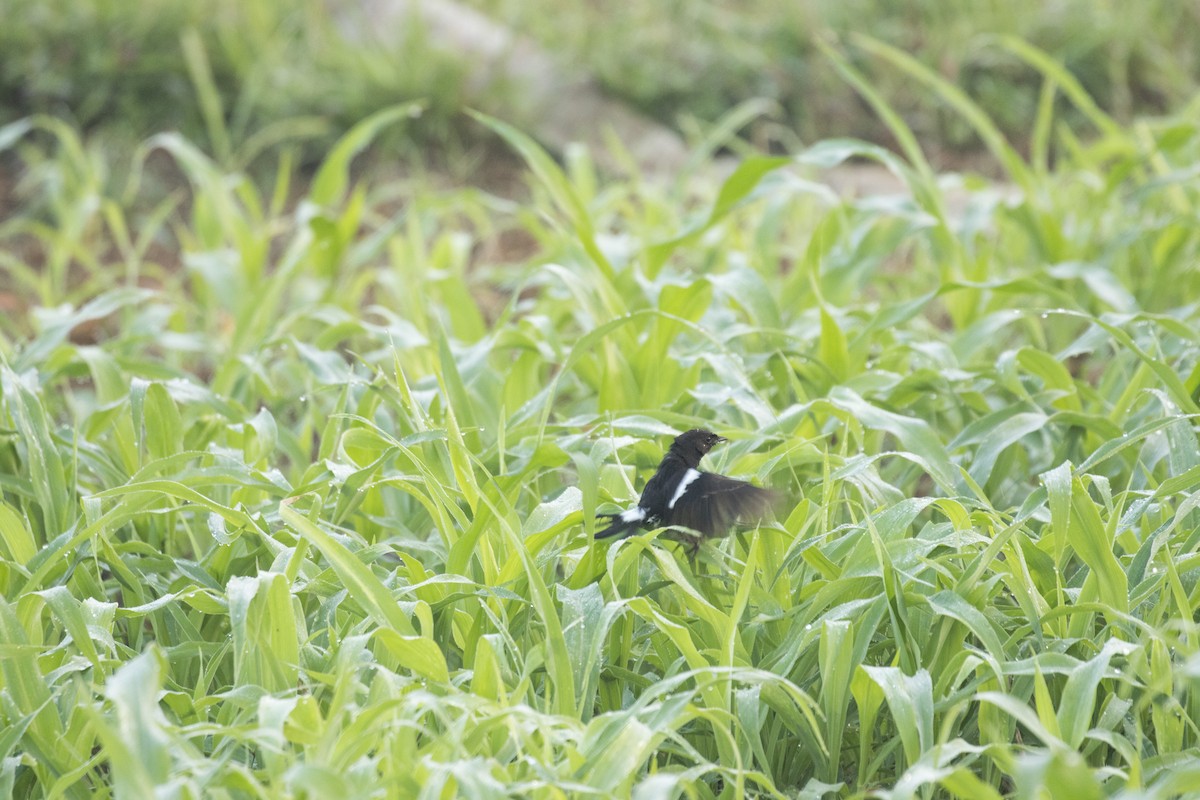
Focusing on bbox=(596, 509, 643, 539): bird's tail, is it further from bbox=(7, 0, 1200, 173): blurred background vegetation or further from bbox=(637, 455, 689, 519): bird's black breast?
bbox=(7, 0, 1200, 173): blurred background vegetation

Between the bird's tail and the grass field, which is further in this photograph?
the bird's tail

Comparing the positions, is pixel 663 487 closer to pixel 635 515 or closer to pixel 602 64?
pixel 635 515

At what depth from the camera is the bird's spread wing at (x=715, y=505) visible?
1.67 m

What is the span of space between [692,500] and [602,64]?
4258 mm

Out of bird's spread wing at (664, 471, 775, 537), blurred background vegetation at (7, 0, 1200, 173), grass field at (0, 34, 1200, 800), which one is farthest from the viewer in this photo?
blurred background vegetation at (7, 0, 1200, 173)

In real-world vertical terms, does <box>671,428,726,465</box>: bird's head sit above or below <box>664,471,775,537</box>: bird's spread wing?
above

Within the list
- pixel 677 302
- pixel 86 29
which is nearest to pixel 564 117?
pixel 86 29

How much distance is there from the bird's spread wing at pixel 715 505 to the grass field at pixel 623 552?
101 mm

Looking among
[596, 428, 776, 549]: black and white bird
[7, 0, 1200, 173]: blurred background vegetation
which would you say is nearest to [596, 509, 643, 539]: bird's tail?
[596, 428, 776, 549]: black and white bird

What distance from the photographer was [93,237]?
4.30m

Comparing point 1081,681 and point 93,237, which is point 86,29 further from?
point 1081,681

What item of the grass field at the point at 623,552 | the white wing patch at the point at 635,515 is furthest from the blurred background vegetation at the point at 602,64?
the white wing patch at the point at 635,515

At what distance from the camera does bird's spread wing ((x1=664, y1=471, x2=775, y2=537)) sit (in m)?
1.67

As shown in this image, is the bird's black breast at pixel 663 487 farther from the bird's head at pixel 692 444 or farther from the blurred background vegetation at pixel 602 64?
the blurred background vegetation at pixel 602 64
